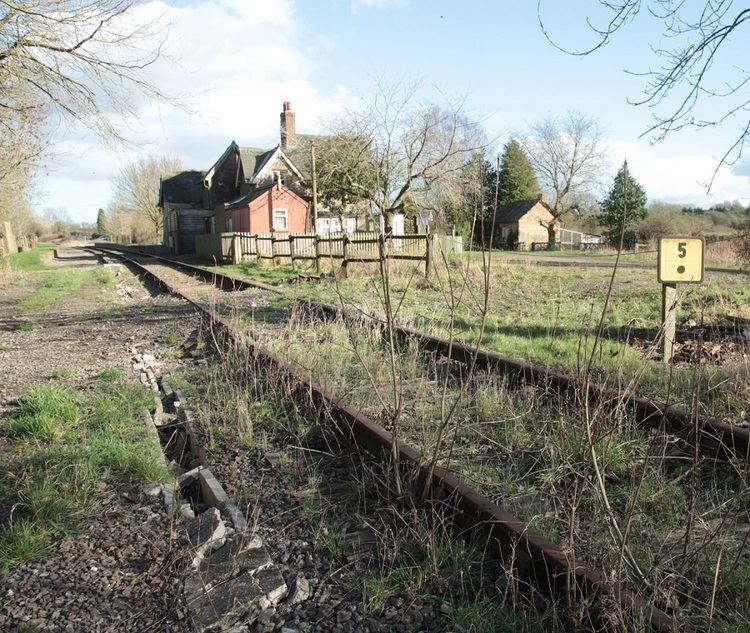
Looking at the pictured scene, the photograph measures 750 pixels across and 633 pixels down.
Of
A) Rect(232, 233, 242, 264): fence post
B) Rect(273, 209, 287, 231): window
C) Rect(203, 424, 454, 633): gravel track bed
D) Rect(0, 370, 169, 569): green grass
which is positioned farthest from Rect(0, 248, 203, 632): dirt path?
Rect(273, 209, 287, 231): window

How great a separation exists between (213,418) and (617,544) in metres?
3.34

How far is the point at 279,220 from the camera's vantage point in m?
42.8

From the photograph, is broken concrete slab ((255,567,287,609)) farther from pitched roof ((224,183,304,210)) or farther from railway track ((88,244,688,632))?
pitched roof ((224,183,304,210))

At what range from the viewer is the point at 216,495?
336 centimetres

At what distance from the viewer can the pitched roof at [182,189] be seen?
186 feet

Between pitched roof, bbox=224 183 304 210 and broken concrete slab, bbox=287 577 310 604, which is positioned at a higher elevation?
pitched roof, bbox=224 183 304 210

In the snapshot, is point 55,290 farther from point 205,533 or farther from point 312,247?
point 205,533

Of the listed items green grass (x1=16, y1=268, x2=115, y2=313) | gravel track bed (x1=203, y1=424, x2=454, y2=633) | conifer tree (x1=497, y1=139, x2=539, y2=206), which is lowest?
gravel track bed (x1=203, y1=424, x2=454, y2=633)

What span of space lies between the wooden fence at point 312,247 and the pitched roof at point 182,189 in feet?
61.6

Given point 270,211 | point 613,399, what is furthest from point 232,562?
point 270,211

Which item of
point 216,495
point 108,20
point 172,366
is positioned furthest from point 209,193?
point 216,495

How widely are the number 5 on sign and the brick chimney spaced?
4402cm

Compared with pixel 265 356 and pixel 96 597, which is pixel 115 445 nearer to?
pixel 96 597

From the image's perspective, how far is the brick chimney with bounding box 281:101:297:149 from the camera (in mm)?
47781
